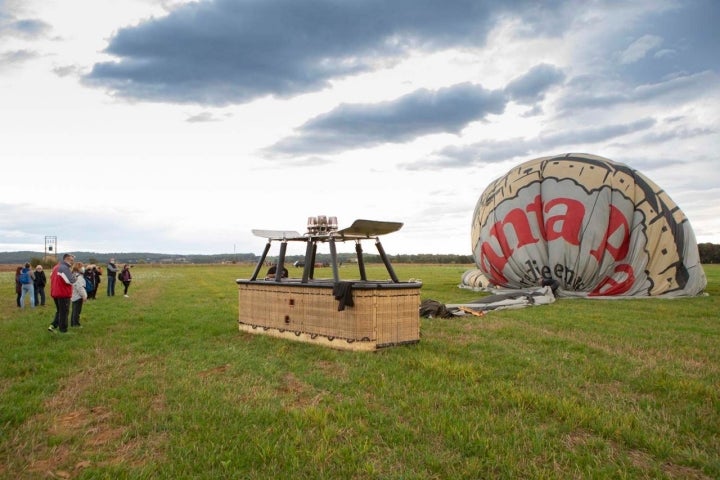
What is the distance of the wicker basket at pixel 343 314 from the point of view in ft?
27.7

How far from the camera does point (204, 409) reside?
564cm

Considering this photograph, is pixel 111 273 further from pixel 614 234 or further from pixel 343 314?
pixel 614 234

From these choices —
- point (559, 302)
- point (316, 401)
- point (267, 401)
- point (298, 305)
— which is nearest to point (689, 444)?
point (316, 401)

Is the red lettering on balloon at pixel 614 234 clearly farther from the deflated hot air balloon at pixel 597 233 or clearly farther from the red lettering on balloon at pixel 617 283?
the red lettering on balloon at pixel 617 283

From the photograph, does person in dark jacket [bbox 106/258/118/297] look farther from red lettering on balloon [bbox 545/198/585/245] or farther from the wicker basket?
red lettering on balloon [bbox 545/198/585/245]

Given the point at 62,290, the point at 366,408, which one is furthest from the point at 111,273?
the point at 366,408

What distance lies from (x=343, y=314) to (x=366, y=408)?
10.4ft

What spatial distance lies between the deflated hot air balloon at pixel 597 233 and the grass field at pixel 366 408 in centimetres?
710

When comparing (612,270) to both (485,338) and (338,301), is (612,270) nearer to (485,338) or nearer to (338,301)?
(485,338)

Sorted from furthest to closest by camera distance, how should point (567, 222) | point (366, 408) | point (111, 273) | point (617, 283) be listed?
point (111, 273) → point (617, 283) → point (567, 222) → point (366, 408)

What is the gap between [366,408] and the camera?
5.56 m

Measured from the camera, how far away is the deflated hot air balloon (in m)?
16.9

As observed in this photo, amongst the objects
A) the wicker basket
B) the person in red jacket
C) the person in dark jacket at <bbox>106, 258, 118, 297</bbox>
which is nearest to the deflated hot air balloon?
the wicker basket

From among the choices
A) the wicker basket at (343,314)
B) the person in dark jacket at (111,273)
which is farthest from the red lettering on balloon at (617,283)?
the person in dark jacket at (111,273)
